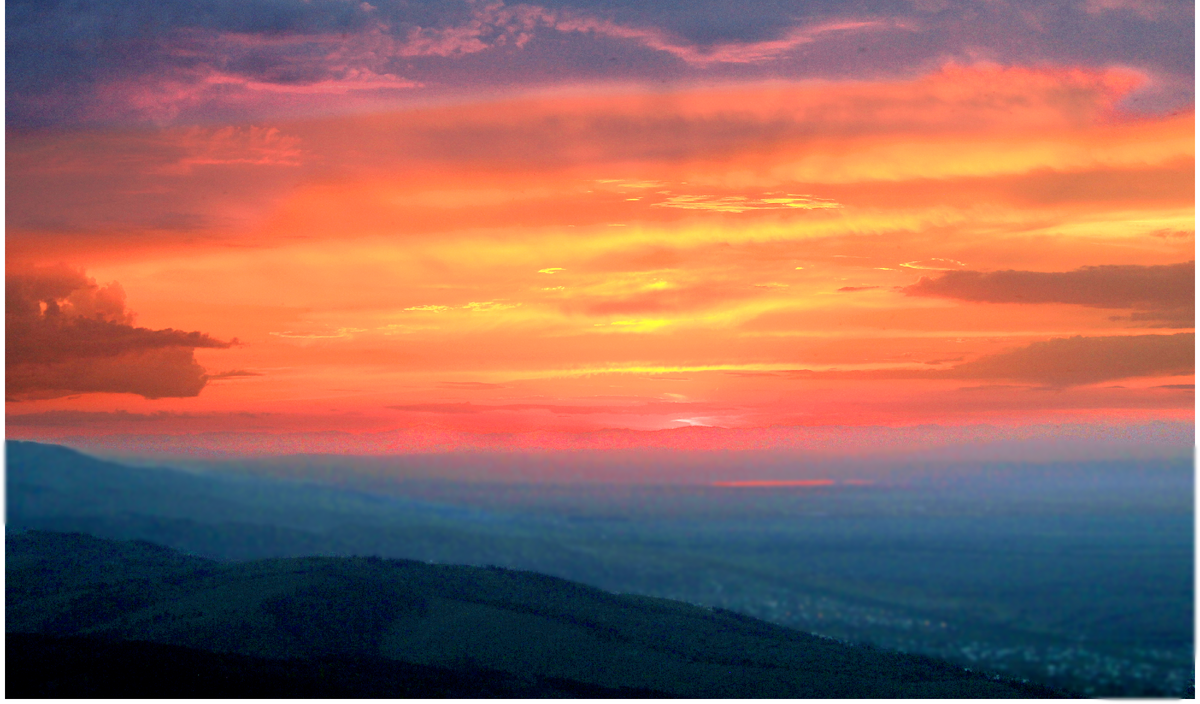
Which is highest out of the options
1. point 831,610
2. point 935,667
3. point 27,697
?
point 27,697

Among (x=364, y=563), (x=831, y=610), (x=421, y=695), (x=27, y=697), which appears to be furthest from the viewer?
(x=831, y=610)

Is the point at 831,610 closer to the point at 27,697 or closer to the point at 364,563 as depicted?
the point at 364,563

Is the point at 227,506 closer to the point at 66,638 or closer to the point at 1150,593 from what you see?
the point at 1150,593

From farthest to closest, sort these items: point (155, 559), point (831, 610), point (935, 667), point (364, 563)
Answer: point (831, 610) → point (155, 559) → point (364, 563) → point (935, 667)

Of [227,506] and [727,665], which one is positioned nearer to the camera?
[727,665]

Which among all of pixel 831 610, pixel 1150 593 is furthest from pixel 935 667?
pixel 1150 593

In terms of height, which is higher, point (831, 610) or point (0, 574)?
point (0, 574)

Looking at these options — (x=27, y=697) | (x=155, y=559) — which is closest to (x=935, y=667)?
(x=27, y=697)
